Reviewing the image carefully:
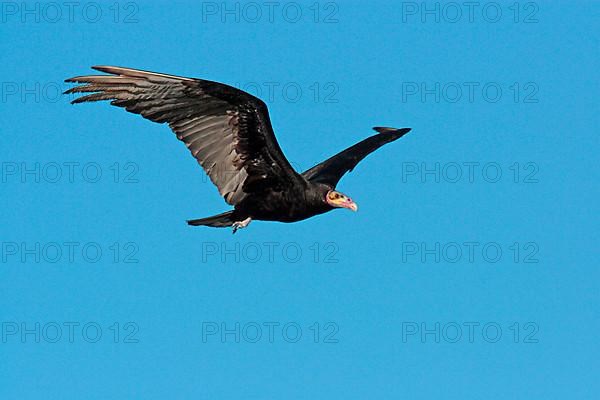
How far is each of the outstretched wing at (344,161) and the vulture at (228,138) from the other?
1.14 meters

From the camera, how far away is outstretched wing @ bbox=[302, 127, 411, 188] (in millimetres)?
16547

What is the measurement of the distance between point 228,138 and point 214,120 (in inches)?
13.0

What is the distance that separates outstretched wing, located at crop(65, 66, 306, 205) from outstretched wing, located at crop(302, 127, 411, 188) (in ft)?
5.82

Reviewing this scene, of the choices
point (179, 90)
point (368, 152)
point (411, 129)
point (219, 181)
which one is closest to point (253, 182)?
point (219, 181)

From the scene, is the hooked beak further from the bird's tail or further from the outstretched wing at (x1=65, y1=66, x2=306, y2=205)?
the bird's tail

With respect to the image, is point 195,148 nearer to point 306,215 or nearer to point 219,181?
point 219,181

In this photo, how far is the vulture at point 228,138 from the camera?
13414 mm

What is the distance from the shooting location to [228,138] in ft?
46.8

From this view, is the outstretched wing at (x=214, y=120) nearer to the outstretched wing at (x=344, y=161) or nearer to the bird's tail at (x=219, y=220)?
the bird's tail at (x=219, y=220)

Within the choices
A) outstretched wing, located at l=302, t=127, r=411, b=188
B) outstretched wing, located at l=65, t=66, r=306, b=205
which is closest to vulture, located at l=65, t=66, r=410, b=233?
outstretched wing, located at l=65, t=66, r=306, b=205

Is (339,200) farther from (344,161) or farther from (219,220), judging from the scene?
(344,161)

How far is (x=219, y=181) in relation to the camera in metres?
14.7

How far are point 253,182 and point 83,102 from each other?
8.55ft

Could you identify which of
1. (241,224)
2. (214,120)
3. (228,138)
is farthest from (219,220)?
(214,120)
